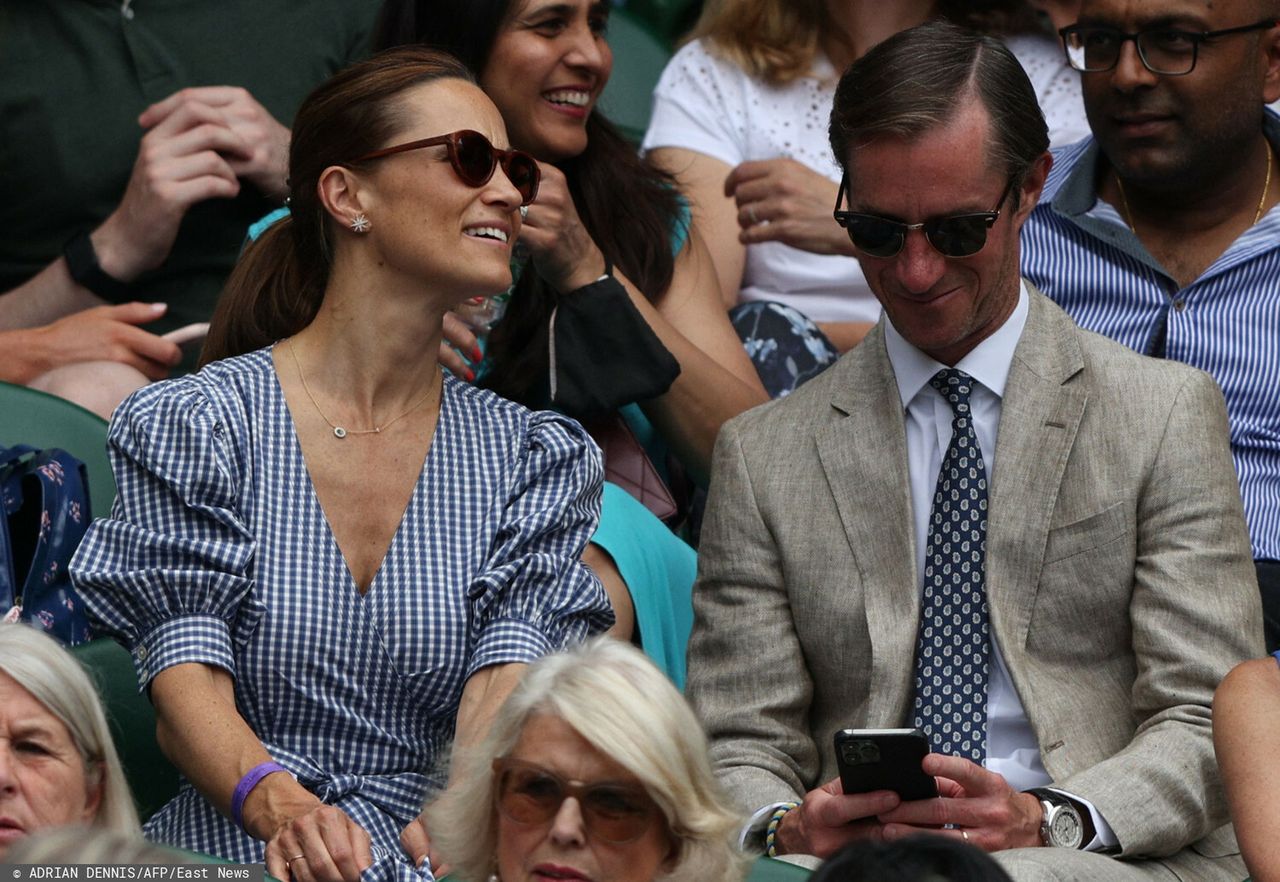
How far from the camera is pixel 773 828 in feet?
9.75

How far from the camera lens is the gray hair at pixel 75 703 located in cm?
274

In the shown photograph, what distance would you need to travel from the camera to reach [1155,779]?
292 cm

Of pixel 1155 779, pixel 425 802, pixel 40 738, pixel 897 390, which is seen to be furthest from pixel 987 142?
pixel 40 738

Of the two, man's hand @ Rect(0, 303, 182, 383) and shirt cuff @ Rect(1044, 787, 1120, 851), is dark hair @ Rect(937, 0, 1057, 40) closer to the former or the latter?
man's hand @ Rect(0, 303, 182, 383)

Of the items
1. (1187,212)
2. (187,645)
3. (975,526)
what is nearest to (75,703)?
(187,645)

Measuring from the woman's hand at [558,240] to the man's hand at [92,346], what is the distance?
2.46 feet

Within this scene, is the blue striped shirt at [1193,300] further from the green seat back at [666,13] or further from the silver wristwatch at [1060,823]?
the green seat back at [666,13]

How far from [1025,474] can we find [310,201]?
1207 mm

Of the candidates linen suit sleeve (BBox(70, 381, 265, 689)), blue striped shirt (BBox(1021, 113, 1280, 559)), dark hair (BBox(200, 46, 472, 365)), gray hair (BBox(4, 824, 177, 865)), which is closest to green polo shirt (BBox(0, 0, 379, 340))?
dark hair (BBox(200, 46, 472, 365))

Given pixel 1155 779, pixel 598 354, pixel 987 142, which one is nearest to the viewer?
pixel 1155 779

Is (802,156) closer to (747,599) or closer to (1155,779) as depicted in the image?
(747,599)

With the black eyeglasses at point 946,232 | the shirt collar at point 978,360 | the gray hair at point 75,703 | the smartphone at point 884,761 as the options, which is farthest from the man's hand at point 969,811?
the gray hair at point 75,703

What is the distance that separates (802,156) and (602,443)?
120 centimetres

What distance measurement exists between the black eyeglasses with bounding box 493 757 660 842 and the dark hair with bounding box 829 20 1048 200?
3.96 feet
